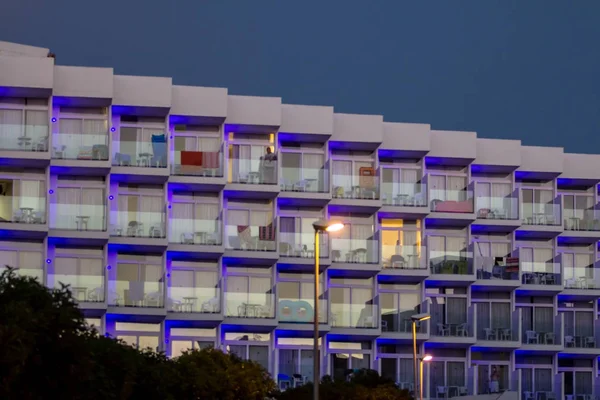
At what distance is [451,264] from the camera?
79.2 m

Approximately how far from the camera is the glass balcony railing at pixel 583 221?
8300 centimetres

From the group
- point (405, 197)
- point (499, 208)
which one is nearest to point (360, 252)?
point (405, 197)

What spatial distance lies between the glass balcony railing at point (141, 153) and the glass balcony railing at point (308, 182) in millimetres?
6724

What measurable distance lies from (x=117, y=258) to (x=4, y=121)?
8299 millimetres

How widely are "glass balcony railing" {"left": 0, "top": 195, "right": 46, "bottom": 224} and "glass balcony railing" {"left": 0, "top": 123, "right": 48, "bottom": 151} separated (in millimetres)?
2266

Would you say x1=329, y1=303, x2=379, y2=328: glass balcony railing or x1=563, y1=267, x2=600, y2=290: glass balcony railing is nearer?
x1=329, y1=303, x2=379, y2=328: glass balcony railing

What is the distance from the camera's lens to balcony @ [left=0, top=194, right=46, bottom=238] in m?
68.0

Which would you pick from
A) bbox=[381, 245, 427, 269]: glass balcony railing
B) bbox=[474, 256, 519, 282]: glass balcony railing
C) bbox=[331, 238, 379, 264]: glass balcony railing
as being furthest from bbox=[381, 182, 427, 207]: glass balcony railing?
bbox=[474, 256, 519, 282]: glass balcony railing

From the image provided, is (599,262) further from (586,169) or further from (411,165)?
(411,165)

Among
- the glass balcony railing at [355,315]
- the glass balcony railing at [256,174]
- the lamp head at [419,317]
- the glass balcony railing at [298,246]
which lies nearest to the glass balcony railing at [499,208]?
the glass balcony railing at [355,315]

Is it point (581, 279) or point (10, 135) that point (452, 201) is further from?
point (10, 135)

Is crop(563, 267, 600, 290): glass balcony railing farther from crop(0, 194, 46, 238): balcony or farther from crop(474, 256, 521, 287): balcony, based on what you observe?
crop(0, 194, 46, 238): balcony

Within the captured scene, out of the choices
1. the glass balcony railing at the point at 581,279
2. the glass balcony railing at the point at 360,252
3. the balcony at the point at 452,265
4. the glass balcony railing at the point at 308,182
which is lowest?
the glass balcony railing at the point at 581,279

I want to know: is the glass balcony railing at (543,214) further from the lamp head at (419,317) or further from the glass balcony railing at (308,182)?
the lamp head at (419,317)
